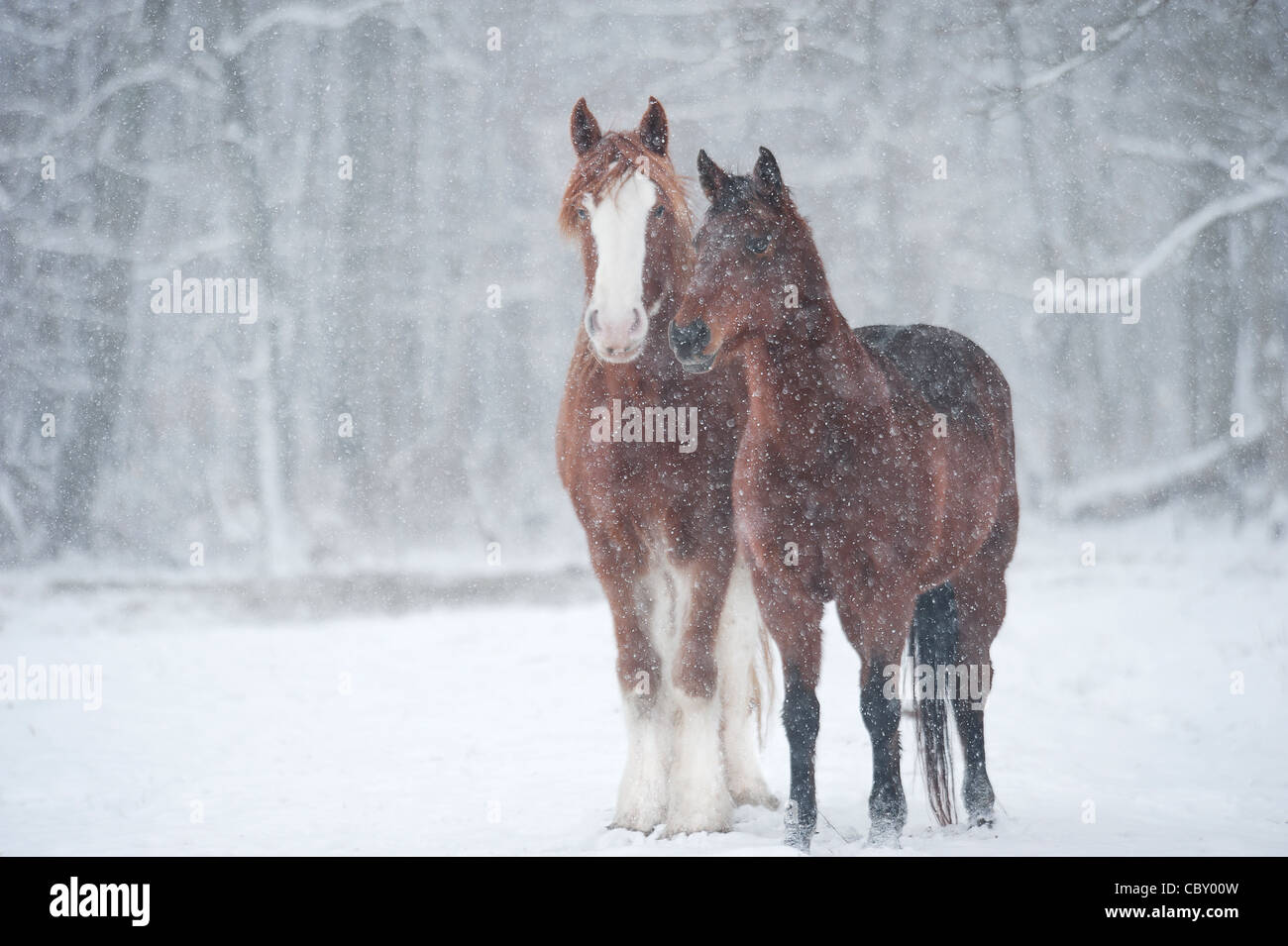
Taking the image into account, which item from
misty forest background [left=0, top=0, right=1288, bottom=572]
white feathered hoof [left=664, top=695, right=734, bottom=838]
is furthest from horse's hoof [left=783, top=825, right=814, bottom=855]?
misty forest background [left=0, top=0, right=1288, bottom=572]

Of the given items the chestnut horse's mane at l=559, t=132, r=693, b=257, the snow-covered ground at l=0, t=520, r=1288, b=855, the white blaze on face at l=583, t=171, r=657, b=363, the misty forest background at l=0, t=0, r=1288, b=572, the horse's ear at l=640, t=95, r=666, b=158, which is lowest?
the snow-covered ground at l=0, t=520, r=1288, b=855

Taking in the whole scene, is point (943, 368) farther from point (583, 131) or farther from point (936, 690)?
point (583, 131)

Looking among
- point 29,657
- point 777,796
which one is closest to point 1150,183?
point 777,796

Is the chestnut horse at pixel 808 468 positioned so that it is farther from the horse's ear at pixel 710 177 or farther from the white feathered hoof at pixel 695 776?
the white feathered hoof at pixel 695 776

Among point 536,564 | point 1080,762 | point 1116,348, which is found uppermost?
point 1116,348

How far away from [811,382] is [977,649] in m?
1.67

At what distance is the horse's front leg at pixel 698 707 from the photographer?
186 inches

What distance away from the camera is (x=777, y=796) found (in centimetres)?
550

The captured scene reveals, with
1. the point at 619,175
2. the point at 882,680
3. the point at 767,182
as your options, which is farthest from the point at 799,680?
the point at 619,175

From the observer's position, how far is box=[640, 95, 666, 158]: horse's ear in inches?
193

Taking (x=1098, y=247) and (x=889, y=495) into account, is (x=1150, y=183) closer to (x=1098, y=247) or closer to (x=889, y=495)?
(x=1098, y=247)

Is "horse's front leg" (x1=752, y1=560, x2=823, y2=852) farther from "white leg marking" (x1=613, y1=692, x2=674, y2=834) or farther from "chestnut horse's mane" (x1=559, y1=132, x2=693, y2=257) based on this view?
"chestnut horse's mane" (x1=559, y1=132, x2=693, y2=257)

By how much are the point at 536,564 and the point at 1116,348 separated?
774 centimetres

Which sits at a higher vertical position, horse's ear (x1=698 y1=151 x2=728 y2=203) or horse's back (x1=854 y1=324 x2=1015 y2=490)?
horse's ear (x1=698 y1=151 x2=728 y2=203)
